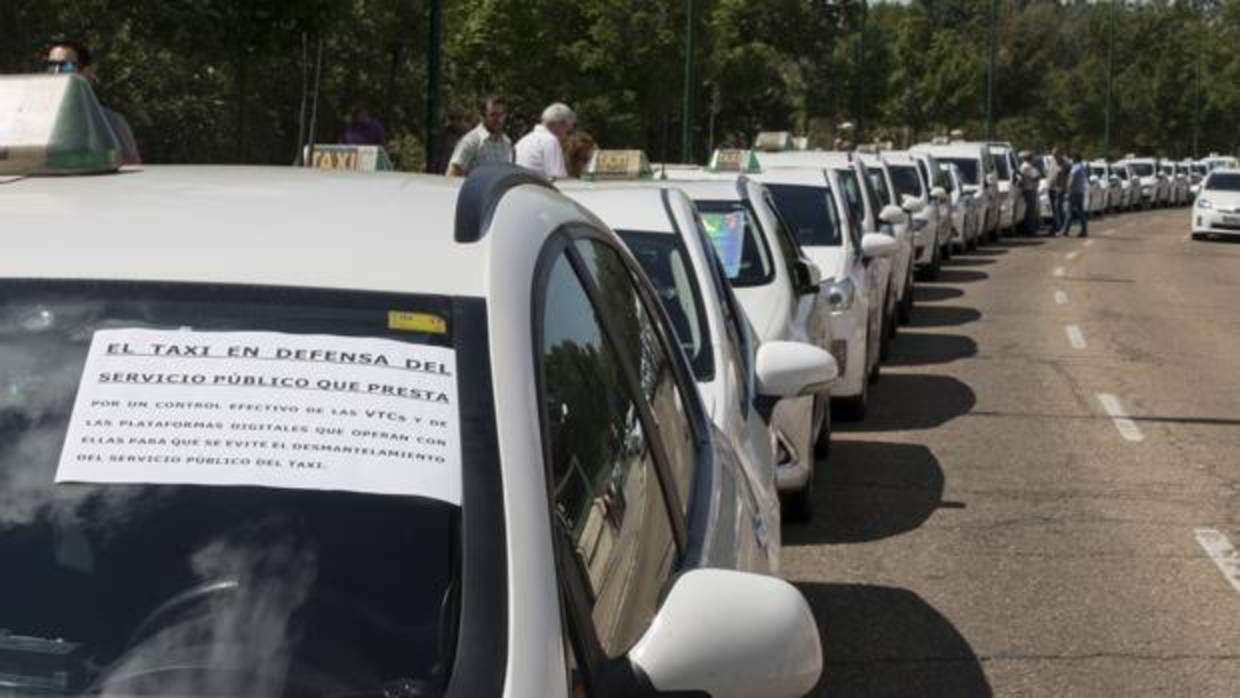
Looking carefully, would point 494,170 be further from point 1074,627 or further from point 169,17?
point 169,17

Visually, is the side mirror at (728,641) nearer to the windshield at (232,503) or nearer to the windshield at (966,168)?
the windshield at (232,503)

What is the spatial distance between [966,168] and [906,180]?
11.0 meters

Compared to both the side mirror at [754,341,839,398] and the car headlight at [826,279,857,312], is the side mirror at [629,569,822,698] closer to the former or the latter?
the side mirror at [754,341,839,398]

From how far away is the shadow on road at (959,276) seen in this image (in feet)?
96.7

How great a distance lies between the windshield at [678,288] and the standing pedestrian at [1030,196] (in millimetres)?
37825

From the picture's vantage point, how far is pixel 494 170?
365 cm

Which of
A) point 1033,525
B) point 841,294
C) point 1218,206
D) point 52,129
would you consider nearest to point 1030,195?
point 1218,206

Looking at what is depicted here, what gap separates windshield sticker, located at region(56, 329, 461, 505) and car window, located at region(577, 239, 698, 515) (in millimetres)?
868

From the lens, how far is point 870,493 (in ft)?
35.5

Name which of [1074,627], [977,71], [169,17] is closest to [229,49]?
[169,17]

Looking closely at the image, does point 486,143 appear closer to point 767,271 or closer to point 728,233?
point 728,233

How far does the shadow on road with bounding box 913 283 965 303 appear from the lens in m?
25.6

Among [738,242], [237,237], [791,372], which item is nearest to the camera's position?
[237,237]

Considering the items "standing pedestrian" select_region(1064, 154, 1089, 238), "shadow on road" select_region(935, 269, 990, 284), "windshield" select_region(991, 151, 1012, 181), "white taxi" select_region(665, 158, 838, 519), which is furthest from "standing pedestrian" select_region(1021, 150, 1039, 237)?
"white taxi" select_region(665, 158, 838, 519)
